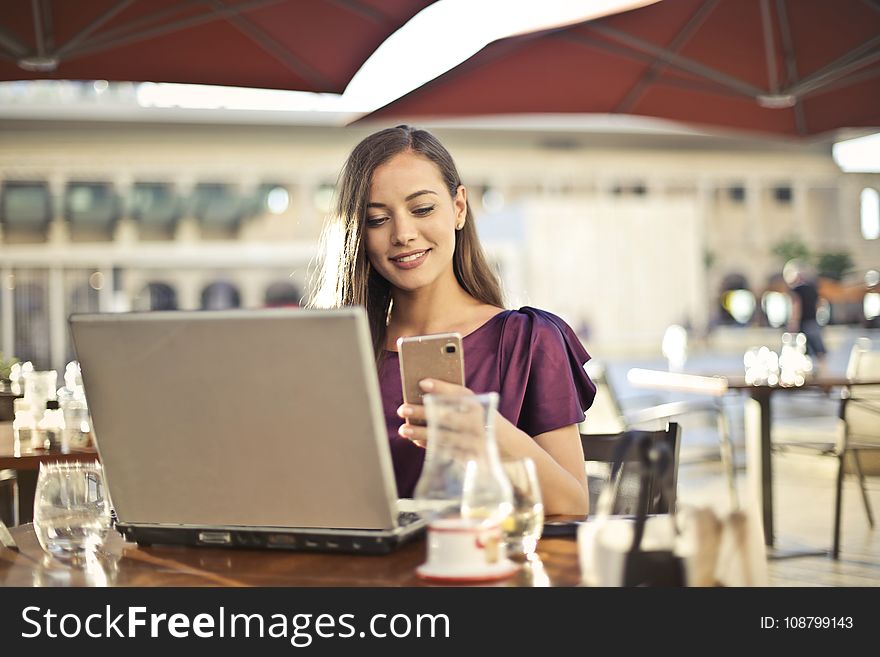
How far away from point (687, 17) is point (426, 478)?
410cm

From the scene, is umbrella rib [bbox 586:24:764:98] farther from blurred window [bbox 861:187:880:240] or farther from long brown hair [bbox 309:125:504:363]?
blurred window [bbox 861:187:880:240]

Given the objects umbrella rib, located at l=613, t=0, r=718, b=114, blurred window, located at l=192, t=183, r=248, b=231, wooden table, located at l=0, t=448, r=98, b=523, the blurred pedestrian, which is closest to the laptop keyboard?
wooden table, located at l=0, t=448, r=98, b=523

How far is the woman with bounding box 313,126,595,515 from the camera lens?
171 cm

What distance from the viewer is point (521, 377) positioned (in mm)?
1753

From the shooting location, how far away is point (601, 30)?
15.6 ft

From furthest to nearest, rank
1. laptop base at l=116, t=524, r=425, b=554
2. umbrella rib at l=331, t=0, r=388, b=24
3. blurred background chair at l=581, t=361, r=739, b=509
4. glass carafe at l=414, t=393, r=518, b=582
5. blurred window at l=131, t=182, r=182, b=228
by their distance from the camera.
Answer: blurred window at l=131, t=182, r=182, b=228, blurred background chair at l=581, t=361, r=739, b=509, umbrella rib at l=331, t=0, r=388, b=24, laptop base at l=116, t=524, r=425, b=554, glass carafe at l=414, t=393, r=518, b=582

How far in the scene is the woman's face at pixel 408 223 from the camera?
Result: 179cm

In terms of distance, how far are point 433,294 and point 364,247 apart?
0.18m

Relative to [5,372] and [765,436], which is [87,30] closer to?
[5,372]

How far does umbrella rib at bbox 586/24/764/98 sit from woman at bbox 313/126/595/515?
10.1 ft

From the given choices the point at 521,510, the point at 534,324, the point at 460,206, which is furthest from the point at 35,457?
the point at 521,510

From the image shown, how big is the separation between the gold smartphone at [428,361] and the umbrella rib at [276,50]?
10.3ft

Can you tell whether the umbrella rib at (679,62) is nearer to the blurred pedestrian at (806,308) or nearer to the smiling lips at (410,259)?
the smiling lips at (410,259)
